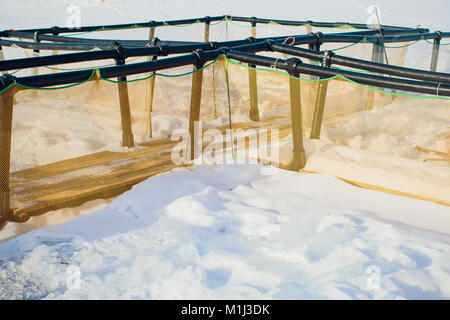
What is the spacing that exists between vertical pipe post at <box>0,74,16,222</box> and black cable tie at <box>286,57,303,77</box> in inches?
122

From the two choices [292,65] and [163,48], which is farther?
[163,48]

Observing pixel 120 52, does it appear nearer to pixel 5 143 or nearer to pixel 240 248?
pixel 5 143

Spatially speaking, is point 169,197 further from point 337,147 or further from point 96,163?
point 337,147

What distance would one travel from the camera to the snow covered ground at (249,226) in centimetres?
343

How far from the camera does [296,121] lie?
5738 millimetres

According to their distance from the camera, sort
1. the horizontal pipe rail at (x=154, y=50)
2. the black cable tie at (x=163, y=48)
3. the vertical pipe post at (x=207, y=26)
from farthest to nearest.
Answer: the vertical pipe post at (x=207, y=26), the black cable tie at (x=163, y=48), the horizontal pipe rail at (x=154, y=50)

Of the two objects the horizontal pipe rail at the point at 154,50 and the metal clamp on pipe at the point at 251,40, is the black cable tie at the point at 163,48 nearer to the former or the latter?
the horizontal pipe rail at the point at 154,50

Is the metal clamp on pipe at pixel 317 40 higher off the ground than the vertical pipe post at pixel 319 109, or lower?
higher

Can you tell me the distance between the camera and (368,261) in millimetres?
3604

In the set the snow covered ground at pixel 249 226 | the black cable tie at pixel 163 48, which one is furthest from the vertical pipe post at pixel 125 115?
the black cable tie at pixel 163 48

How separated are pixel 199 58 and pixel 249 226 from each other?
246 cm

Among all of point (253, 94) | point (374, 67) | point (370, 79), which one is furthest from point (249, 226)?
point (374, 67)
